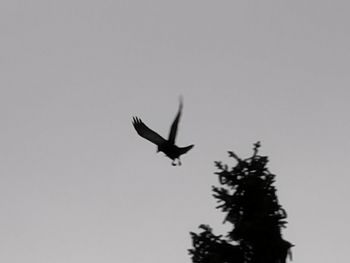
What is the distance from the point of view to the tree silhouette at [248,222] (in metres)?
15.4

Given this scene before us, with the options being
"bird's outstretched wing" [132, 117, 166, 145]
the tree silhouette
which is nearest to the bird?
"bird's outstretched wing" [132, 117, 166, 145]

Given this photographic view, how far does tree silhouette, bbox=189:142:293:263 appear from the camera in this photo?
50.5ft

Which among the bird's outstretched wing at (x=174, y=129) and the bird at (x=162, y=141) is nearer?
the bird's outstretched wing at (x=174, y=129)

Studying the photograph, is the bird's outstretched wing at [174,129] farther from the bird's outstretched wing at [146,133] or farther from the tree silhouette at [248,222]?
the tree silhouette at [248,222]

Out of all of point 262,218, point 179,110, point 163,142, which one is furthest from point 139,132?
point 262,218

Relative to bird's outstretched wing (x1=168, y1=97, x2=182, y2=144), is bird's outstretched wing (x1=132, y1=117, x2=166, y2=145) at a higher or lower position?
higher

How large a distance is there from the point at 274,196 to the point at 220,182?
1.44 meters

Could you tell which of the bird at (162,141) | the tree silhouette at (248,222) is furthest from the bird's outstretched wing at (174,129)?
the tree silhouette at (248,222)

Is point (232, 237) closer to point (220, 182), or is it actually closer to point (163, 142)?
point (220, 182)

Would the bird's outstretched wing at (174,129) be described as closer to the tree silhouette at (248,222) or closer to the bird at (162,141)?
the bird at (162,141)

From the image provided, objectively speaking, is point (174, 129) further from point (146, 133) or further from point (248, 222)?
point (248, 222)

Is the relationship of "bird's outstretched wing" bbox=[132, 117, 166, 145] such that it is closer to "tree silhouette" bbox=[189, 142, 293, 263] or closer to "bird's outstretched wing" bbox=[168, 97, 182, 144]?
"bird's outstretched wing" bbox=[168, 97, 182, 144]

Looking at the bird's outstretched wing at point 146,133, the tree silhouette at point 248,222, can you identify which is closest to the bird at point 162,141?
the bird's outstretched wing at point 146,133

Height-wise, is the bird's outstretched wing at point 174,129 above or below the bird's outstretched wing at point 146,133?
below
